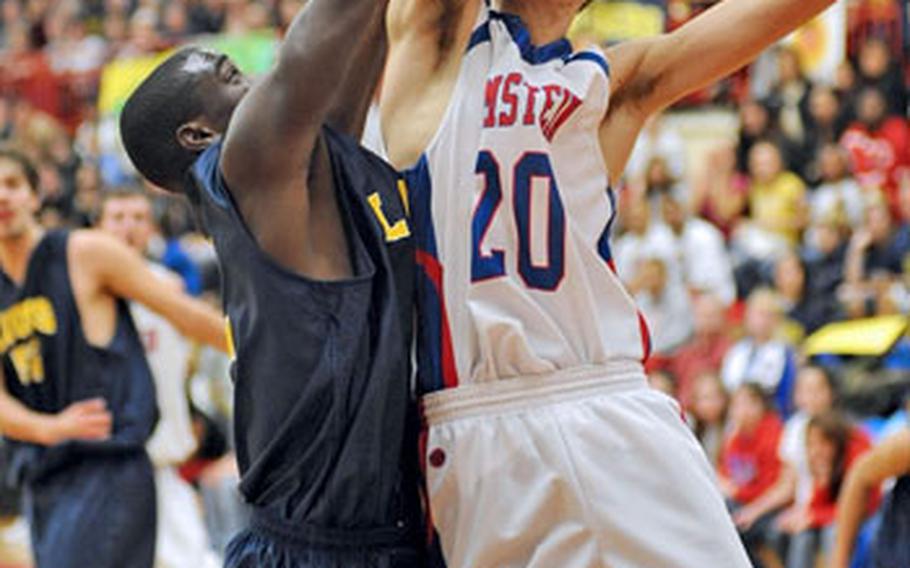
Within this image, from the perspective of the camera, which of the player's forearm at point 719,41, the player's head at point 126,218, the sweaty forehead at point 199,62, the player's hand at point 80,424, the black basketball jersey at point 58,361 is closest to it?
the sweaty forehead at point 199,62

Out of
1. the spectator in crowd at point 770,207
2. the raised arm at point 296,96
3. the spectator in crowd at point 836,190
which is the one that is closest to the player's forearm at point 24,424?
the raised arm at point 296,96

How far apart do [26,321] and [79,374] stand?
27cm

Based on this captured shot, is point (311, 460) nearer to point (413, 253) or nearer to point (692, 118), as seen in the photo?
point (413, 253)

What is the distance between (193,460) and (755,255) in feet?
13.7

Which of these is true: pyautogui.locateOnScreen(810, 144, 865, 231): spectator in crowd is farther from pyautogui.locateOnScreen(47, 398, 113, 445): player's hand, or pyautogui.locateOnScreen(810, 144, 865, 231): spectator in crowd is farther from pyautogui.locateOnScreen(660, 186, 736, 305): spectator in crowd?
pyautogui.locateOnScreen(47, 398, 113, 445): player's hand

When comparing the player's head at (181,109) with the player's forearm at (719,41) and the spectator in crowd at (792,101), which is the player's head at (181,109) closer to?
the player's forearm at (719,41)

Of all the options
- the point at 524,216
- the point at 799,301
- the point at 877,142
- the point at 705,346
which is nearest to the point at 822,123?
the point at 877,142

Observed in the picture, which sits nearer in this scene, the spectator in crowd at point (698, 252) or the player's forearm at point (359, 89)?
the player's forearm at point (359, 89)

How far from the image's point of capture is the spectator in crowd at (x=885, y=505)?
6164 mm

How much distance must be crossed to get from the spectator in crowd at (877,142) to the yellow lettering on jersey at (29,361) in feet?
24.6

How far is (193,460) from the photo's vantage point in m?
11.3

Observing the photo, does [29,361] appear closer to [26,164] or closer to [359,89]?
[26,164]

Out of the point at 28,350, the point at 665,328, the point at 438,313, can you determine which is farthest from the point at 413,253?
the point at 665,328

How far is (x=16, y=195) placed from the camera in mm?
7148
